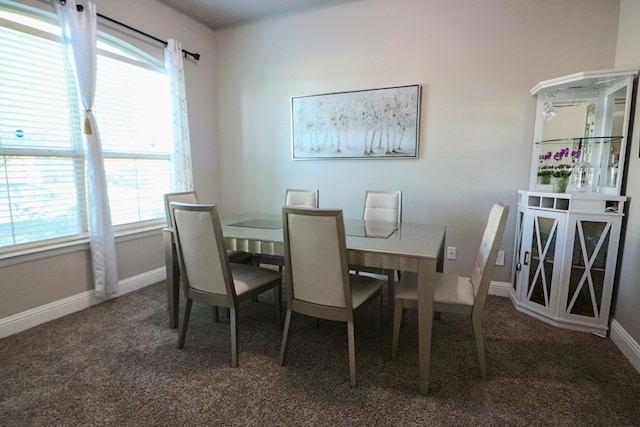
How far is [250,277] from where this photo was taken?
2.12m

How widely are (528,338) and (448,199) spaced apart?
130 cm

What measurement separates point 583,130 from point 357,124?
5.96ft

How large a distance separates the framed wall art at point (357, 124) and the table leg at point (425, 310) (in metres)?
1.71

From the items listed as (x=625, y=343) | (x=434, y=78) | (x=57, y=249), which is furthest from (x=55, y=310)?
(x=625, y=343)

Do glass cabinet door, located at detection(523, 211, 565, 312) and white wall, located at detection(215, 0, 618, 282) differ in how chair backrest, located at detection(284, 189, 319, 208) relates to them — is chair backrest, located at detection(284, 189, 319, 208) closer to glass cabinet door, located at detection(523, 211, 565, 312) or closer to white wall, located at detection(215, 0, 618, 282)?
white wall, located at detection(215, 0, 618, 282)

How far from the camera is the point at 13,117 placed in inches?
88.4

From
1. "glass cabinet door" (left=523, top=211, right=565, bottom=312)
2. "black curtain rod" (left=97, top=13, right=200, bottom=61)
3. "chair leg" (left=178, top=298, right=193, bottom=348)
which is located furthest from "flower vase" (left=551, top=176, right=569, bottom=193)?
"black curtain rod" (left=97, top=13, right=200, bottom=61)

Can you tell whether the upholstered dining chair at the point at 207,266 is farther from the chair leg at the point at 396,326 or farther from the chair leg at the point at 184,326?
the chair leg at the point at 396,326

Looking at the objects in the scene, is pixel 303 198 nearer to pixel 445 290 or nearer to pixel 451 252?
pixel 451 252

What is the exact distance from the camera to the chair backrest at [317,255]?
1.61 metres

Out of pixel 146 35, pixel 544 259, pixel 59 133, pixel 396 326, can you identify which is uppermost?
pixel 146 35

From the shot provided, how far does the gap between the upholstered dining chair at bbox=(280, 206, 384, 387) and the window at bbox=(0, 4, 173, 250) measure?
6.64 ft

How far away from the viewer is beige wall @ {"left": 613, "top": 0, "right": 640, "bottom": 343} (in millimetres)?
1979

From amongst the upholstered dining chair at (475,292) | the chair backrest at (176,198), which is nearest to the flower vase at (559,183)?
the upholstered dining chair at (475,292)
